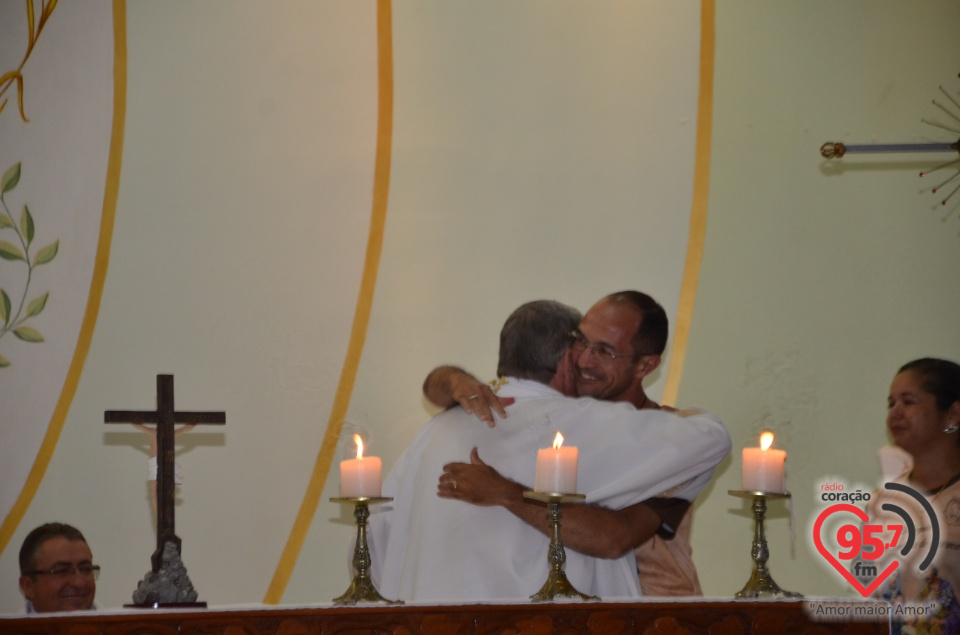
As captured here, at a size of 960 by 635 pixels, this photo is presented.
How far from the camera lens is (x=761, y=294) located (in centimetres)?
532

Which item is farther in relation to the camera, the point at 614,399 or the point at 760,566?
the point at 614,399

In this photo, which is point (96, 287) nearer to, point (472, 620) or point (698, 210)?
point (472, 620)

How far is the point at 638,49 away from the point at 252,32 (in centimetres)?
161

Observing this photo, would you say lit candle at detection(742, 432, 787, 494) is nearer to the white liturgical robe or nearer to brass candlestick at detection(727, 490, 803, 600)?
brass candlestick at detection(727, 490, 803, 600)

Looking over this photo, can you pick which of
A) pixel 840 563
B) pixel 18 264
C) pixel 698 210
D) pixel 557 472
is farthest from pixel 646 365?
pixel 18 264

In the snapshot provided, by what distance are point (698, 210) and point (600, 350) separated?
88cm

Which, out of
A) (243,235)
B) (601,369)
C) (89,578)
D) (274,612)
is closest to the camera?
(274,612)

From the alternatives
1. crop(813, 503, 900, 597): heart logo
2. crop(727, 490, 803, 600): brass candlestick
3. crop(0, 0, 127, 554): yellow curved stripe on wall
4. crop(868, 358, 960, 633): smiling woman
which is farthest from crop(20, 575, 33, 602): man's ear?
crop(868, 358, 960, 633): smiling woman

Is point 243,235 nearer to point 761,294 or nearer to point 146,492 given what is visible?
point 146,492

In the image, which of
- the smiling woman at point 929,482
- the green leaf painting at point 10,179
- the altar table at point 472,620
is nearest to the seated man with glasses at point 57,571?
the altar table at point 472,620

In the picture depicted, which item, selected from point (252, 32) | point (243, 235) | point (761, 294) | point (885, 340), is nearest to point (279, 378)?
point (243, 235)

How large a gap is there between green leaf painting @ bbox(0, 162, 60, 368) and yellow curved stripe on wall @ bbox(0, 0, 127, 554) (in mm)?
169

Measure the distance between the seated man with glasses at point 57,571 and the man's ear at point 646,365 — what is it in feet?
6.86

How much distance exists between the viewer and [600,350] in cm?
487
